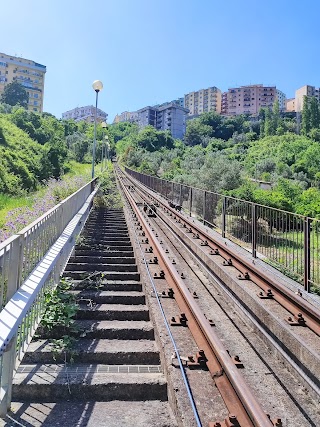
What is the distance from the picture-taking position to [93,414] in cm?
312

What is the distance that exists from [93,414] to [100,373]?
56cm

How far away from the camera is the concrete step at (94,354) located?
3.93 m

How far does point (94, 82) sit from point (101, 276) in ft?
46.0

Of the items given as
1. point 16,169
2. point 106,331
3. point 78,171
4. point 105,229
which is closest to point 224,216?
point 105,229

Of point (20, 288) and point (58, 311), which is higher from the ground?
point (20, 288)

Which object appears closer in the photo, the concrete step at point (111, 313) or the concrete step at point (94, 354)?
the concrete step at point (94, 354)

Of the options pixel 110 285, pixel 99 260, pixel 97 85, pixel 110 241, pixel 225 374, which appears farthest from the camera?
Answer: pixel 97 85

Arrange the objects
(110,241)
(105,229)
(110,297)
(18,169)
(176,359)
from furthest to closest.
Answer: (18,169)
(105,229)
(110,241)
(110,297)
(176,359)

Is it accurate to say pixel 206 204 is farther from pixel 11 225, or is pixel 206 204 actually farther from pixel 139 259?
pixel 11 225

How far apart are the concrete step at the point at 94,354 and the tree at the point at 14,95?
428 feet

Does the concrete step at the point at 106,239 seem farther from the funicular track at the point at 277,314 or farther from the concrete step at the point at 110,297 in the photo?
the concrete step at the point at 110,297

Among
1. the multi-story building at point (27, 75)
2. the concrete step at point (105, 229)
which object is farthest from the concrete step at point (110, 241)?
the multi-story building at point (27, 75)

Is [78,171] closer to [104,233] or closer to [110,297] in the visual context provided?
[104,233]

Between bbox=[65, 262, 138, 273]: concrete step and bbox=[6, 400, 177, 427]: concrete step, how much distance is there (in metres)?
3.69
